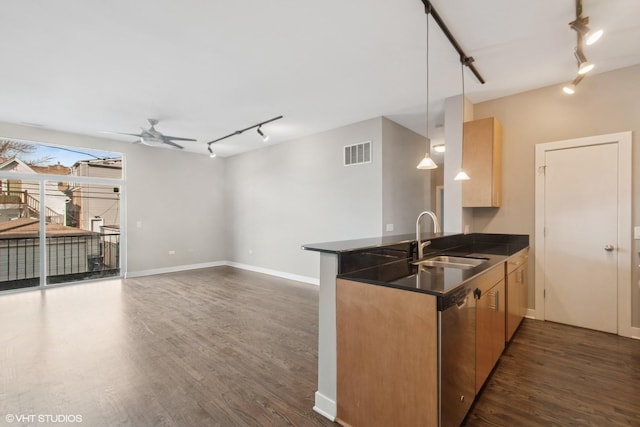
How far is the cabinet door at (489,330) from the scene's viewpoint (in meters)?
2.04

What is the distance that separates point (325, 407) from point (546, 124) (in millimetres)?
4249

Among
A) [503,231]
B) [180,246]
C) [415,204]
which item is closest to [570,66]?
[503,231]

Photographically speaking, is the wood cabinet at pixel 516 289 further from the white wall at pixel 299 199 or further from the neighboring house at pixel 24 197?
the neighboring house at pixel 24 197

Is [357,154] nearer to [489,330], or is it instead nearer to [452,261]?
[452,261]

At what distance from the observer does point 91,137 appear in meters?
6.07

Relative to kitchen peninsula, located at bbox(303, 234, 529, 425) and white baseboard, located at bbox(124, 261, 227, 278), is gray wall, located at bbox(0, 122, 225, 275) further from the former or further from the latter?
kitchen peninsula, located at bbox(303, 234, 529, 425)

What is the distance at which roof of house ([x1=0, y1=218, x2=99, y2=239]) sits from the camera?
521 centimetres

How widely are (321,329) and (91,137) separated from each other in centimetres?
680

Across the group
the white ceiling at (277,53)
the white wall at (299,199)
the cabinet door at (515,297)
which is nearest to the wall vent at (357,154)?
the white wall at (299,199)

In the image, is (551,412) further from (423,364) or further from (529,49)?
(529,49)

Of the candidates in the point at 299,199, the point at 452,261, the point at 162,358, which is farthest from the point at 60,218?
the point at 452,261

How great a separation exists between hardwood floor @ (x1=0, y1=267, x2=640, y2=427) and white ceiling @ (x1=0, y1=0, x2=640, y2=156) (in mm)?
3067

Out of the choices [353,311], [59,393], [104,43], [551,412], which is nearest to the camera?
[353,311]

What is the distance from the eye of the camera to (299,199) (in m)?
6.23
